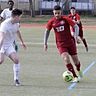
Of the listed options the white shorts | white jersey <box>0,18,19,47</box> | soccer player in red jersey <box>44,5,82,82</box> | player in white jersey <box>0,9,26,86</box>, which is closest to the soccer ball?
soccer player in red jersey <box>44,5,82,82</box>

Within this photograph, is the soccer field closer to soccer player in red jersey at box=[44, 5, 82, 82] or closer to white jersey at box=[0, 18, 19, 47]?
soccer player in red jersey at box=[44, 5, 82, 82]

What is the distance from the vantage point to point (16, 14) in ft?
37.1

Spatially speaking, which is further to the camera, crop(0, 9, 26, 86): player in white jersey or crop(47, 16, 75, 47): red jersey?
crop(47, 16, 75, 47): red jersey

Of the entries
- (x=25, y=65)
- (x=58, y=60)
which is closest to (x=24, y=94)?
(x=25, y=65)

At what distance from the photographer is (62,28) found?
1205cm

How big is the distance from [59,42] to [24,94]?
2.16 meters

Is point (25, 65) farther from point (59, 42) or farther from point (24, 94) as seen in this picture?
point (24, 94)

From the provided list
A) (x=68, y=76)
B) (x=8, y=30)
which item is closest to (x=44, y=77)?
(x=68, y=76)

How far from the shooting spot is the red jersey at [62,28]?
12023mm

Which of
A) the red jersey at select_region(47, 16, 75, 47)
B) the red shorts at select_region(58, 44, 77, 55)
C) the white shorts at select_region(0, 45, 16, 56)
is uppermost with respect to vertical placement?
the red jersey at select_region(47, 16, 75, 47)

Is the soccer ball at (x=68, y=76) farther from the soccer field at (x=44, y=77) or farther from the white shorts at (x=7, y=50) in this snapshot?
the white shorts at (x=7, y=50)

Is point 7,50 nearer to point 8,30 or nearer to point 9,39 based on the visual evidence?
point 9,39

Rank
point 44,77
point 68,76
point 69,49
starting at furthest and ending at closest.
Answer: point 44,77 < point 69,49 < point 68,76

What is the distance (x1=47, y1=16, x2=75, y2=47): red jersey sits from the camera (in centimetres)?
1202
